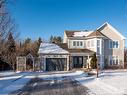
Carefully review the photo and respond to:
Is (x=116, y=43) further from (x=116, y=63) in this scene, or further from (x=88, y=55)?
(x=88, y=55)

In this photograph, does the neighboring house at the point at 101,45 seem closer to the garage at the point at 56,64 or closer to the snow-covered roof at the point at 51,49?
the snow-covered roof at the point at 51,49

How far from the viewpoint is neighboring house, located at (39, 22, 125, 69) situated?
47.8 metres

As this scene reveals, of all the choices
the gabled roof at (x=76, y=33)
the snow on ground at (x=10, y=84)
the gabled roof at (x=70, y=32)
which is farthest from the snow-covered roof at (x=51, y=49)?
the snow on ground at (x=10, y=84)

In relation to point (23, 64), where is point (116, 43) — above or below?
above

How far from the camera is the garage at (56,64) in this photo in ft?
151

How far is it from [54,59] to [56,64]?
91 cm

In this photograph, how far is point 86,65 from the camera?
4797 cm

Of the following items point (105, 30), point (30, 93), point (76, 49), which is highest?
point (105, 30)

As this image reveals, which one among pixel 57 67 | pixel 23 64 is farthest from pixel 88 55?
pixel 23 64

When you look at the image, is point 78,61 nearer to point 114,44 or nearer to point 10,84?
point 114,44

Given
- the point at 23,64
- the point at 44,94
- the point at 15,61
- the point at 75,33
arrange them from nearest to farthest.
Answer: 1. the point at 44,94
2. the point at 23,64
3. the point at 15,61
4. the point at 75,33

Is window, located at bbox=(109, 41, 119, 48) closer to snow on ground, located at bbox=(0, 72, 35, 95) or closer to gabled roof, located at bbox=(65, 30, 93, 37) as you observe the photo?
gabled roof, located at bbox=(65, 30, 93, 37)

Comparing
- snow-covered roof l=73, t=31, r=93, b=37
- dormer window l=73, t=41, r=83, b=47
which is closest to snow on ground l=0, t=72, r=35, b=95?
dormer window l=73, t=41, r=83, b=47

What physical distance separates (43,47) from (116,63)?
13.3 m
